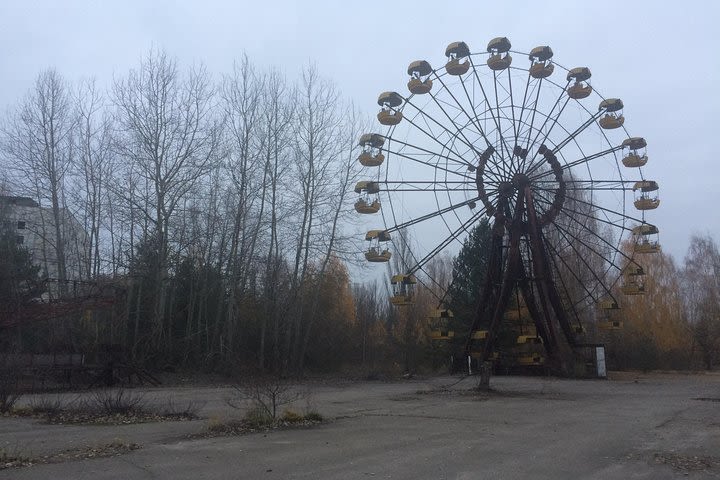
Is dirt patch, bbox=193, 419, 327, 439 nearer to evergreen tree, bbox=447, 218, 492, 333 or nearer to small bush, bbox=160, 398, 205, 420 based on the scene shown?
small bush, bbox=160, 398, 205, 420

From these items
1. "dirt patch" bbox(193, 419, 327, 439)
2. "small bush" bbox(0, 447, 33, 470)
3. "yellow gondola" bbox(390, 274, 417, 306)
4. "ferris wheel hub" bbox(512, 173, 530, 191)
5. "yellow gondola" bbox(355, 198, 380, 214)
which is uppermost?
"ferris wheel hub" bbox(512, 173, 530, 191)

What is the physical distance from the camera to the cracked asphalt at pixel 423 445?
9.31 metres

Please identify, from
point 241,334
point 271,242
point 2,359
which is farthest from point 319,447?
point 241,334

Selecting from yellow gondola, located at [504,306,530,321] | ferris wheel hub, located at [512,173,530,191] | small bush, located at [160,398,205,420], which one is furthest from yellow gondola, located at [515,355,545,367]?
small bush, located at [160,398,205,420]

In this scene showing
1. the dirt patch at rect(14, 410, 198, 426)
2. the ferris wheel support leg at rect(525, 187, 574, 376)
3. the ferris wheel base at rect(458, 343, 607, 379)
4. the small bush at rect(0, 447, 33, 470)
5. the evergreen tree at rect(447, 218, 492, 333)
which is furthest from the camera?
the evergreen tree at rect(447, 218, 492, 333)

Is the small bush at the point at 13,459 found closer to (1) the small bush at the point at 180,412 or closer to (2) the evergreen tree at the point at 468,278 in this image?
(1) the small bush at the point at 180,412

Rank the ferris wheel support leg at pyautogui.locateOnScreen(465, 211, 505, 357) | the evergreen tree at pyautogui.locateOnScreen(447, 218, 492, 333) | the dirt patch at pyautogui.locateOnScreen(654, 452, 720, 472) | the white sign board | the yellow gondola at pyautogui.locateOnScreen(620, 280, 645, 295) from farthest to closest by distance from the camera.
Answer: the evergreen tree at pyautogui.locateOnScreen(447, 218, 492, 333)
the white sign board
the yellow gondola at pyautogui.locateOnScreen(620, 280, 645, 295)
the ferris wheel support leg at pyautogui.locateOnScreen(465, 211, 505, 357)
the dirt patch at pyautogui.locateOnScreen(654, 452, 720, 472)

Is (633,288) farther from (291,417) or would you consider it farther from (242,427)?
(242,427)

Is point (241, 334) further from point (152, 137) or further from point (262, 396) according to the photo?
point (262, 396)

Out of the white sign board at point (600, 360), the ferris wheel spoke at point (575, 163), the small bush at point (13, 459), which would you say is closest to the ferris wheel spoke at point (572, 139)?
the ferris wheel spoke at point (575, 163)

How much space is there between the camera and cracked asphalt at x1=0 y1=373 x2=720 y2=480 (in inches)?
367

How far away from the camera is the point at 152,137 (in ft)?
117

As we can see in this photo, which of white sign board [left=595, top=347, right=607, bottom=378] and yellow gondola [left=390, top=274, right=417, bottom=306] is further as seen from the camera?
white sign board [left=595, top=347, right=607, bottom=378]

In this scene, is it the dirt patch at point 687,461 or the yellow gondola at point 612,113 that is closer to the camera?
the dirt patch at point 687,461
